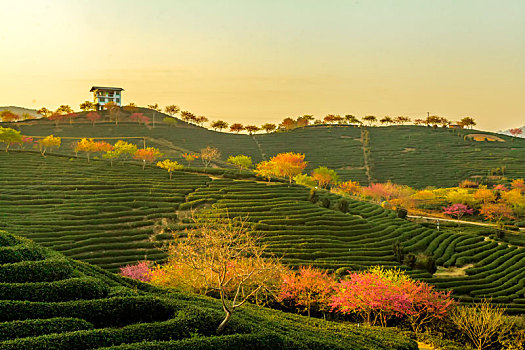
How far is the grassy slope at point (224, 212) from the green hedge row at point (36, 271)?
26324 millimetres

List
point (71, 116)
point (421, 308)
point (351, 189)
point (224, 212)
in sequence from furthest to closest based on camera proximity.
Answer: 1. point (71, 116)
2. point (351, 189)
3. point (224, 212)
4. point (421, 308)

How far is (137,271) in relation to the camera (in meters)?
40.1

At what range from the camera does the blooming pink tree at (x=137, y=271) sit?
129 ft

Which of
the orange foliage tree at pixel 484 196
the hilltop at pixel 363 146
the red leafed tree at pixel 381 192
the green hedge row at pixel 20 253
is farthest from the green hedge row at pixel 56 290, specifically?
the hilltop at pixel 363 146

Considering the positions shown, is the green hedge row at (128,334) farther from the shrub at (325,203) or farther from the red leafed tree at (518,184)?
the red leafed tree at (518,184)

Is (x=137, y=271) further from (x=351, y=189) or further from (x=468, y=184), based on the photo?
(x=468, y=184)

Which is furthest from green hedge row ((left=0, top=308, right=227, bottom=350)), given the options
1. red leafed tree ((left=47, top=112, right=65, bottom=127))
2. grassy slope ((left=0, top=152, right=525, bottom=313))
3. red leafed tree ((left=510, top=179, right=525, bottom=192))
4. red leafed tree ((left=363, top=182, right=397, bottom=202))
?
red leafed tree ((left=47, top=112, right=65, bottom=127))

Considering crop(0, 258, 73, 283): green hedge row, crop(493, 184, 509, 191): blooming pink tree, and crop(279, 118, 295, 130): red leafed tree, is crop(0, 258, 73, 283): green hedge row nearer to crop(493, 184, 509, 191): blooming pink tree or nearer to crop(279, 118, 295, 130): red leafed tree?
crop(493, 184, 509, 191): blooming pink tree

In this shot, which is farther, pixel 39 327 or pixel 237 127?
pixel 237 127

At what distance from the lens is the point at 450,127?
558 ft

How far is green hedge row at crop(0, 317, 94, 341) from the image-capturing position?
13.6 metres

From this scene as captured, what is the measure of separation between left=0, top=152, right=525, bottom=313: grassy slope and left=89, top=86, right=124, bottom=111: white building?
8789 cm

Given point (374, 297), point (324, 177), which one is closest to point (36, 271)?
point (374, 297)

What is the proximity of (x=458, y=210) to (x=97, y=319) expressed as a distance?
82282 mm
